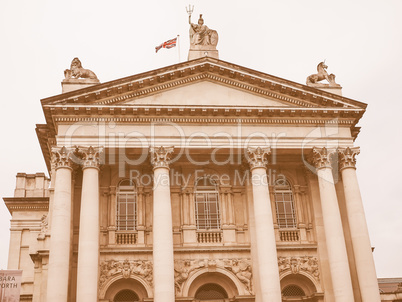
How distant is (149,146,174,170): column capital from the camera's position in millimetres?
26703

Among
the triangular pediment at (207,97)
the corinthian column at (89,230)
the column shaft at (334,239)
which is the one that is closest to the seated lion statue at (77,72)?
the triangular pediment at (207,97)

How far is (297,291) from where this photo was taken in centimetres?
2792

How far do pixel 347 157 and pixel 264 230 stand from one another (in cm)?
592

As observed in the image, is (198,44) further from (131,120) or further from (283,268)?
(283,268)

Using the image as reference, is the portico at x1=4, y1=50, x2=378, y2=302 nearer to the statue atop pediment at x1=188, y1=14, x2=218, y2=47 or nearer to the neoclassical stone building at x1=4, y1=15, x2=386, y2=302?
the neoclassical stone building at x1=4, y1=15, x2=386, y2=302

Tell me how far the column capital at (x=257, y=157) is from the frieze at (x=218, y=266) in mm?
4700

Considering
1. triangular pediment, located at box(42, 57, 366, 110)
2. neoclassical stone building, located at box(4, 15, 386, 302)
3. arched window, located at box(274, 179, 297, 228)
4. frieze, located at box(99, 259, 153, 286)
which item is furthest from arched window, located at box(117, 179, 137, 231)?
arched window, located at box(274, 179, 297, 228)

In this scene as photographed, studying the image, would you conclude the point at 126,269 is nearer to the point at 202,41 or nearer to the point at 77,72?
the point at 77,72

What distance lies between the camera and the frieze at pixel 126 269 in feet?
86.2

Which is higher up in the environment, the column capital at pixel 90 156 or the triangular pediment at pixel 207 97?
the triangular pediment at pixel 207 97

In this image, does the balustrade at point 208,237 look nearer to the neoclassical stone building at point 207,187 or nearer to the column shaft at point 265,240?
the neoclassical stone building at point 207,187

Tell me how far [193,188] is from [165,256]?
5.04 metres

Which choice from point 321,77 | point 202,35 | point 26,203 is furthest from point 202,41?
point 26,203

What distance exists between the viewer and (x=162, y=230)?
82.7ft
